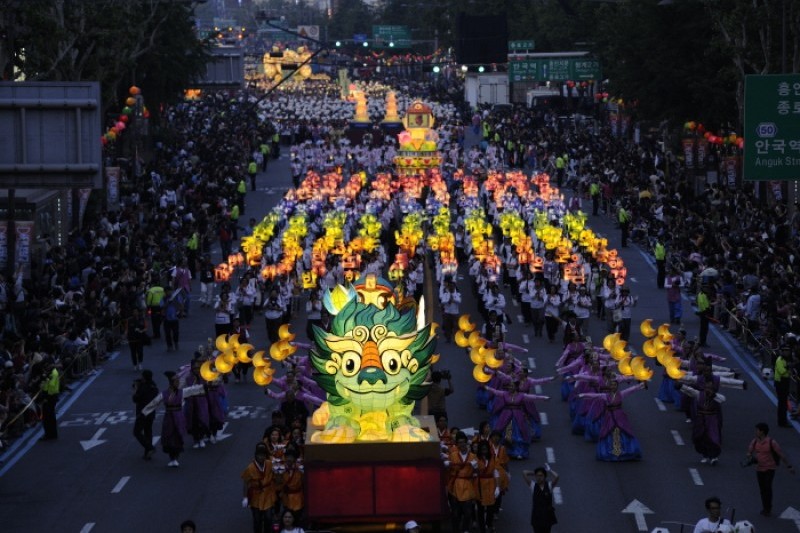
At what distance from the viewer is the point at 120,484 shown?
27172 millimetres

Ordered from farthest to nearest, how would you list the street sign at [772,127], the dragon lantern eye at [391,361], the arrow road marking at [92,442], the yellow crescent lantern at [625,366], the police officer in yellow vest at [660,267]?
the police officer in yellow vest at [660,267] → the street sign at [772,127] → the arrow road marking at [92,442] → the yellow crescent lantern at [625,366] → the dragon lantern eye at [391,361]

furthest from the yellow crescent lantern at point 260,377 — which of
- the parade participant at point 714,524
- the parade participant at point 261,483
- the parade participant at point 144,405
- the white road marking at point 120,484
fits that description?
the parade participant at point 714,524

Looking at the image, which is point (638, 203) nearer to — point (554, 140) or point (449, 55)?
point (554, 140)

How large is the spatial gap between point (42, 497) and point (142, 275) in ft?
51.6

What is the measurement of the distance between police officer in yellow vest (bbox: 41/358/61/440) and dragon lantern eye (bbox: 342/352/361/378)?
8144 mm

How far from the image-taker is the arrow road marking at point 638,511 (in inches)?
956

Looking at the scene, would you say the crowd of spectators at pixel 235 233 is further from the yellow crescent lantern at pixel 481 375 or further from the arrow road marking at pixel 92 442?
the yellow crescent lantern at pixel 481 375

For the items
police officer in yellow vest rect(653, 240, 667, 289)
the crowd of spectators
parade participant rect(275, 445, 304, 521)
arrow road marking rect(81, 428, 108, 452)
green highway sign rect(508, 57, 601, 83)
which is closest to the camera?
parade participant rect(275, 445, 304, 521)

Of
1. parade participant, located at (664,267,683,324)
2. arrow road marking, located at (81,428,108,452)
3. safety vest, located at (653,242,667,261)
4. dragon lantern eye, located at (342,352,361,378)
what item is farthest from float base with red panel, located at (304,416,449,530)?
safety vest, located at (653,242,667,261)

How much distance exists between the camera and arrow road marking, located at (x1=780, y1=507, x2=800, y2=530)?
2439 centimetres

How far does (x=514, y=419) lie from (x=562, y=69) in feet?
232

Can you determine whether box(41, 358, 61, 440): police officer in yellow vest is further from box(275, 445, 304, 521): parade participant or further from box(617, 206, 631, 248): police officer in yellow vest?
box(617, 206, 631, 248): police officer in yellow vest

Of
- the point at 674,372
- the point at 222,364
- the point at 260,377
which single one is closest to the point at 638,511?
the point at 674,372

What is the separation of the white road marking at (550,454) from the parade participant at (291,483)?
18.3 ft
